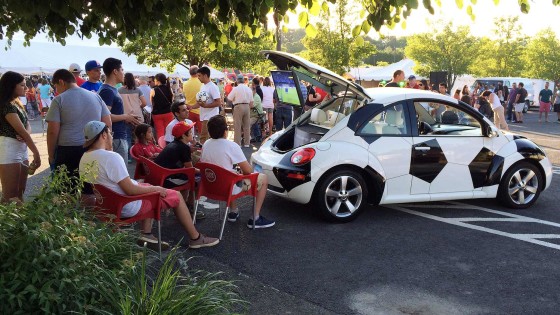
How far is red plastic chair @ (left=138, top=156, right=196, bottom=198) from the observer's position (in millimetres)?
5660

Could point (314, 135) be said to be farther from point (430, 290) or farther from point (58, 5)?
point (58, 5)

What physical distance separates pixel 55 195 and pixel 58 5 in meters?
1.51

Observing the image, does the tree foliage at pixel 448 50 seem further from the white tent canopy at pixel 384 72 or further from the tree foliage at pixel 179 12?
the tree foliage at pixel 179 12

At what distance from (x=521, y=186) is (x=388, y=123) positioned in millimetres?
2105

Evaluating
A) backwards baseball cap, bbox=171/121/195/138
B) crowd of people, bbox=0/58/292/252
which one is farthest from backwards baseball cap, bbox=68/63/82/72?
backwards baseball cap, bbox=171/121/195/138

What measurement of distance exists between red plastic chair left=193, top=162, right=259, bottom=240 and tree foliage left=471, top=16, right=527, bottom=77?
43482 mm

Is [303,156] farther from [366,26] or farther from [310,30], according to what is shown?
[366,26]

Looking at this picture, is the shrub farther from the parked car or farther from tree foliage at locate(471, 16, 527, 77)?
tree foliage at locate(471, 16, 527, 77)

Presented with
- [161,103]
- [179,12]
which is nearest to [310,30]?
[179,12]

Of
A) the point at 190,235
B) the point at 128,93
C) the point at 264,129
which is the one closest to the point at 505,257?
the point at 190,235

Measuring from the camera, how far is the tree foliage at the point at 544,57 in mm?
41406

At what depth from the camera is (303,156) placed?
19.8 feet

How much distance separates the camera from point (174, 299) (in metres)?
2.92

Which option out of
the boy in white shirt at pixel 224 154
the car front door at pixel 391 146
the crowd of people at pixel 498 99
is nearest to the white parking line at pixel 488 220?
the car front door at pixel 391 146
